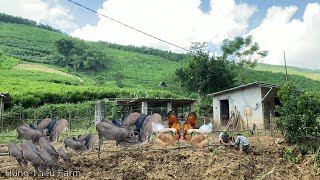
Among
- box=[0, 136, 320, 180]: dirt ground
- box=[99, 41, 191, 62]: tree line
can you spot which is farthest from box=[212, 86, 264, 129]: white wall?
box=[99, 41, 191, 62]: tree line

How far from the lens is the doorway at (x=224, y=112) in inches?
925

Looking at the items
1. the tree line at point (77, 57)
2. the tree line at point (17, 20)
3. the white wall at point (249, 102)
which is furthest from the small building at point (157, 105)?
the tree line at point (17, 20)

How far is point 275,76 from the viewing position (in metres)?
54.8

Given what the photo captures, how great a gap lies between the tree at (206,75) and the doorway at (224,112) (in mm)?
7520

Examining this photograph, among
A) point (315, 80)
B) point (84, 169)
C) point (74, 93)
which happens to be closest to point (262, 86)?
point (84, 169)

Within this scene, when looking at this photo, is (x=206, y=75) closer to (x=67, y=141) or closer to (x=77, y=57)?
(x=67, y=141)

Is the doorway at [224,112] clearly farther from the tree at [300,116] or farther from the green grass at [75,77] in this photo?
the green grass at [75,77]

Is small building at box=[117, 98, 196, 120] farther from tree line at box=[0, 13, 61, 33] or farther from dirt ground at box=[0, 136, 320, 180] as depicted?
tree line at box=[0, 13, 61, 33]

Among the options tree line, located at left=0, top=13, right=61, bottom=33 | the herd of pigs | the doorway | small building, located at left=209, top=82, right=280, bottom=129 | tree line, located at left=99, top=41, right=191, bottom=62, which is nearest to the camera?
the herd of pigs

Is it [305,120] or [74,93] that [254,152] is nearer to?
[305,120]

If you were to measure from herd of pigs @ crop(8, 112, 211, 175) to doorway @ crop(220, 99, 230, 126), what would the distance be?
51.0 ft

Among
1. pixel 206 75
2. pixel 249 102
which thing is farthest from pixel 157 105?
pixel 249 102

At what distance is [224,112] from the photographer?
2395 centimetres

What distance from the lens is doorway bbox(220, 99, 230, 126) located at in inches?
925
